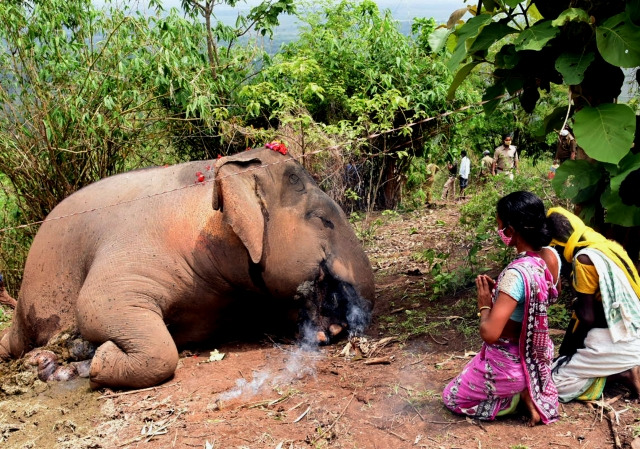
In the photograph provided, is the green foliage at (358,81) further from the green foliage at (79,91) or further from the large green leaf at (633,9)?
the large green leaf at (633,9)

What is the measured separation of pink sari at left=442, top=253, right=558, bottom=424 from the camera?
141 inches

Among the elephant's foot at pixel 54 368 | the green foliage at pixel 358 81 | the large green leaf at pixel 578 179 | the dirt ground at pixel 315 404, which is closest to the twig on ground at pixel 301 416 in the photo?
the dirt ground at pixel 315 404

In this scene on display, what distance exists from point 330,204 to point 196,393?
208cm

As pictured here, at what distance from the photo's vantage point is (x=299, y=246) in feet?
18.3

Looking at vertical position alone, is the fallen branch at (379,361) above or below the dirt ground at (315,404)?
above

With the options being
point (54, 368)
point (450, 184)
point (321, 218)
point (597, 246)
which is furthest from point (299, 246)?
point (450, 184)

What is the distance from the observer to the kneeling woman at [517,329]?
3545 millimetres

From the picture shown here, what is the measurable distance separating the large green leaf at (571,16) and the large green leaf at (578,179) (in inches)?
40.5

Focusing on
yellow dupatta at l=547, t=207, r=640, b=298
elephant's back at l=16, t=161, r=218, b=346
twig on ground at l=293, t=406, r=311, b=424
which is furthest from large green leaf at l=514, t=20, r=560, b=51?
elephant's back at l=16, t=161, r=218, b=346

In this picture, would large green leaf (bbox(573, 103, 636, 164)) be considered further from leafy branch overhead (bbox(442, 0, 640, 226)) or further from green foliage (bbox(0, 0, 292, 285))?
green foliage (bbox(0, 0, 292, 285))

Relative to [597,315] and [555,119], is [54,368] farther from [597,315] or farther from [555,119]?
[555,119]

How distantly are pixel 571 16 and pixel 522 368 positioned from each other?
7.74ft

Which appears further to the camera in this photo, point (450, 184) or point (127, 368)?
point (450, 184)

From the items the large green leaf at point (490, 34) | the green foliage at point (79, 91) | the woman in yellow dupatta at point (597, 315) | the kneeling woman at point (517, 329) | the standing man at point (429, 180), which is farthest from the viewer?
the standing man at point (429, 180)
